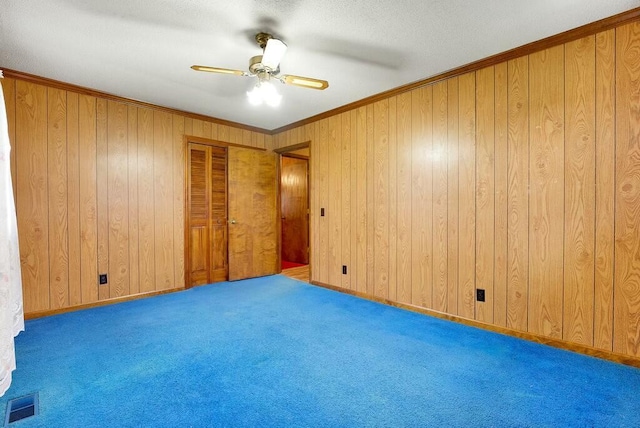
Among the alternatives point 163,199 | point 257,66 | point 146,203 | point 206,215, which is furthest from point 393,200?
point 146,203

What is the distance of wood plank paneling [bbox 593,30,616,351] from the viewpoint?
215 cm

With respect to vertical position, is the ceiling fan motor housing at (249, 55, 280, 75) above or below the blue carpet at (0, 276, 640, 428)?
above

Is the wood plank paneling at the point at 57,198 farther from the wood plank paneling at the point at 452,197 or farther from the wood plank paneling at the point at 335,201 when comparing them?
the wood plank paneling at the point at 452,197

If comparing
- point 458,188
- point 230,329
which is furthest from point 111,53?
point 458,188

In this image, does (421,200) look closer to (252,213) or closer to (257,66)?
(257,66)

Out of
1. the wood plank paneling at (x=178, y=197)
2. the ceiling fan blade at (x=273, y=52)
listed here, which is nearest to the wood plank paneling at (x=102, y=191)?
the wood plank paneling at (x=178, y=197)

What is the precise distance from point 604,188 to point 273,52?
8.44 feet

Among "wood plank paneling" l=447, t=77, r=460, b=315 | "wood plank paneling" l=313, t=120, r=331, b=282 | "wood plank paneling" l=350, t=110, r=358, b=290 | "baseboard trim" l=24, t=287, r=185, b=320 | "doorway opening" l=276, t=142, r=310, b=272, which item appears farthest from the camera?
"doorway opening" l=276, t=142, r=310, b=272

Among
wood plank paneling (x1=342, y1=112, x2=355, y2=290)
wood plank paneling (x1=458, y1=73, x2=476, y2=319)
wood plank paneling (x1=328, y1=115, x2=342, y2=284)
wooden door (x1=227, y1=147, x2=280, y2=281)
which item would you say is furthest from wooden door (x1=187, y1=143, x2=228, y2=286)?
wood plank paneling (x1=458, y1=73, x2=476, y2=319)

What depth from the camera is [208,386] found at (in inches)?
73.2

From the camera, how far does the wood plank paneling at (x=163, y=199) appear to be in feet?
12.7

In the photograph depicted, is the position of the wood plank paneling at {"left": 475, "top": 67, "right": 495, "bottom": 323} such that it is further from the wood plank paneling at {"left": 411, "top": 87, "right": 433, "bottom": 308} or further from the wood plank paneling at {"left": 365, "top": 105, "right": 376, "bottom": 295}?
the wood plank paneling at {"left": 365, "top": 105, "right": 376, "bottom": 295}

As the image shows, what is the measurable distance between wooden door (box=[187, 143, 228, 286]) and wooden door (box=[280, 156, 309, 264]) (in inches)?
79.9

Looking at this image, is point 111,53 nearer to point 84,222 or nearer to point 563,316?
point 84,222
